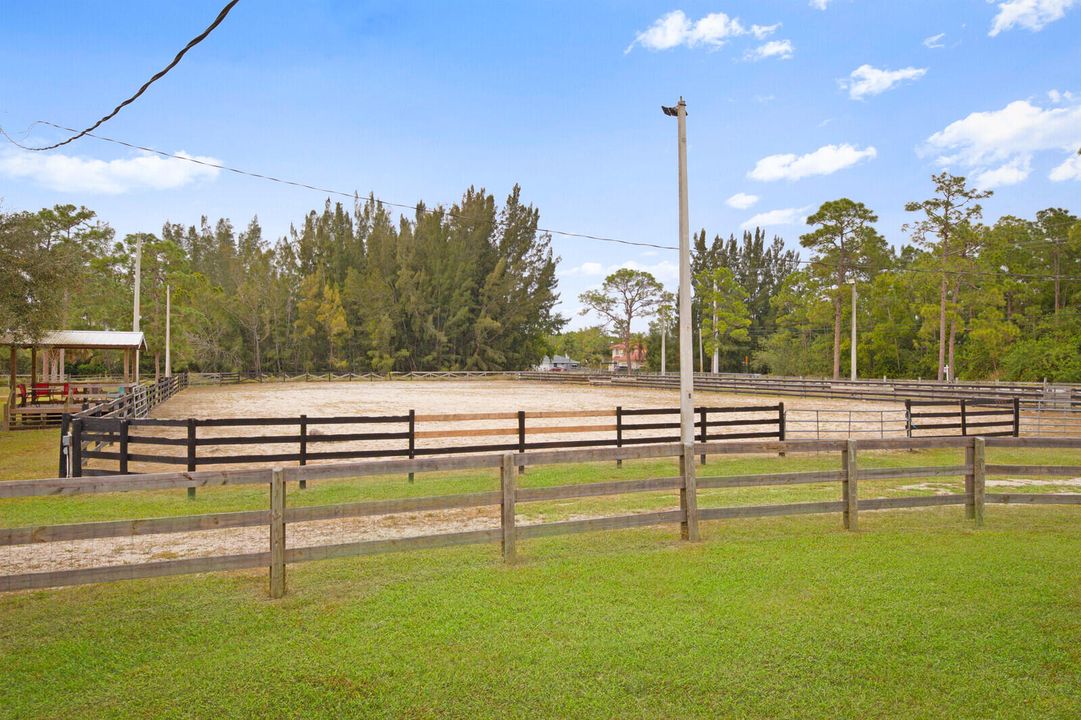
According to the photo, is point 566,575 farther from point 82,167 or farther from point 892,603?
point 82,167

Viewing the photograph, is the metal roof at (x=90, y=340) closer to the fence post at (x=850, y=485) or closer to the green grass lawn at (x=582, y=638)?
the green grass lawn at (x=582, y=638)

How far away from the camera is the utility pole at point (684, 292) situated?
898 centimetres

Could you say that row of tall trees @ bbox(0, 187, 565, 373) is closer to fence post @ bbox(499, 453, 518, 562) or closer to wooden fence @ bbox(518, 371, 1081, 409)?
wooden fence @ bbox(518, 371, 1081, 409)

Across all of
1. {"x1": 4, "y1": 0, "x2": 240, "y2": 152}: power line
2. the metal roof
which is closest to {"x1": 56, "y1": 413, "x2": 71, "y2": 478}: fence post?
{"x1": 4, "y1": 0, "x2": 240, "y2": 152}: power line

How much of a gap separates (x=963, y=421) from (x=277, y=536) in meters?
16.2

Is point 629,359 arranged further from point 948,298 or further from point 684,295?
point 684,295

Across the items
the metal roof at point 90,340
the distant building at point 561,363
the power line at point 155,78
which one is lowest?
the distant building at point 561,363

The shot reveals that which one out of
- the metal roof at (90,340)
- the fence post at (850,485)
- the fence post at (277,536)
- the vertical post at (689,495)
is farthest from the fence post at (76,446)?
the metal roof at (90,340)

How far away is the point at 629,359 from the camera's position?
70375mm

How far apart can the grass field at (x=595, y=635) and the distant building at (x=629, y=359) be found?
64996 mm

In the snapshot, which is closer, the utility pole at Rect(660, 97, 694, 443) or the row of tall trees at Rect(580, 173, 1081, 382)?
the utility pole at Rect(660, 97, 694, 443)

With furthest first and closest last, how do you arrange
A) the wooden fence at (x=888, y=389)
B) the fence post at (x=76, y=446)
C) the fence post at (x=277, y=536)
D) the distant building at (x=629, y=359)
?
the distant building at (x=629, y=359) → the wooden fence at (x=888, y=389) → the fence post at (x=76, y=446) → the fence post at (x=277, y=536)

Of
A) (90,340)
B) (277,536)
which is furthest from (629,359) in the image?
(277,536)

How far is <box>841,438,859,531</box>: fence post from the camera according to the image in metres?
6.91
